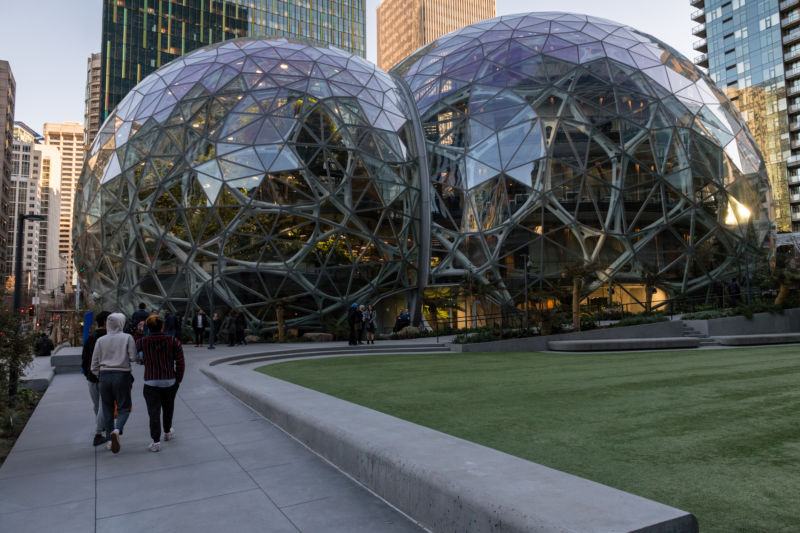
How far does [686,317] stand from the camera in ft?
74.7

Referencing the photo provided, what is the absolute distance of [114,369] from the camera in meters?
6.45

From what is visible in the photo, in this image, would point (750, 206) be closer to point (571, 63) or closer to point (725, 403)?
point (571, 63)

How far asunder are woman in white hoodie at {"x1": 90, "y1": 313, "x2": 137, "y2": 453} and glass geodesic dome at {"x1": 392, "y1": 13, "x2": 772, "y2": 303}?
18.2 meters

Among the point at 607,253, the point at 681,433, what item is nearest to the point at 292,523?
the point at 681,433

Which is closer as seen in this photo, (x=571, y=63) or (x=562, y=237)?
(x=562, y=237)

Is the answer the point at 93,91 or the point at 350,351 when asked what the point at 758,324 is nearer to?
the point at 350,351

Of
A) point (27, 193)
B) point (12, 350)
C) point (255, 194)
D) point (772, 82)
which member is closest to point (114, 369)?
point (12, 350)

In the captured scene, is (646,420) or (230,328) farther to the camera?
(230,328)

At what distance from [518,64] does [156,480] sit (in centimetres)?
2666

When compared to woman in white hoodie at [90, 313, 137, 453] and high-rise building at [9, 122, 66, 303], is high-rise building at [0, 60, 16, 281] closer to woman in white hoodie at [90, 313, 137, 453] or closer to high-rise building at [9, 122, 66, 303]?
high-rise building at [9, 122, 66, 303]

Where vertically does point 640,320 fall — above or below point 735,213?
below

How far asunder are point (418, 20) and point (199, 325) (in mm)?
157828

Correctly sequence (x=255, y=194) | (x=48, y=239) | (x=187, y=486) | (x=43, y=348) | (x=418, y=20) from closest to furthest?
1. (x=187, y=486)
2. (x=43, y=348)
3. (x=255, y=194)
4. (x=418, y=20)
5. (x=48, y=239)

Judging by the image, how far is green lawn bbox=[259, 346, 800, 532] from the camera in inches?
135
